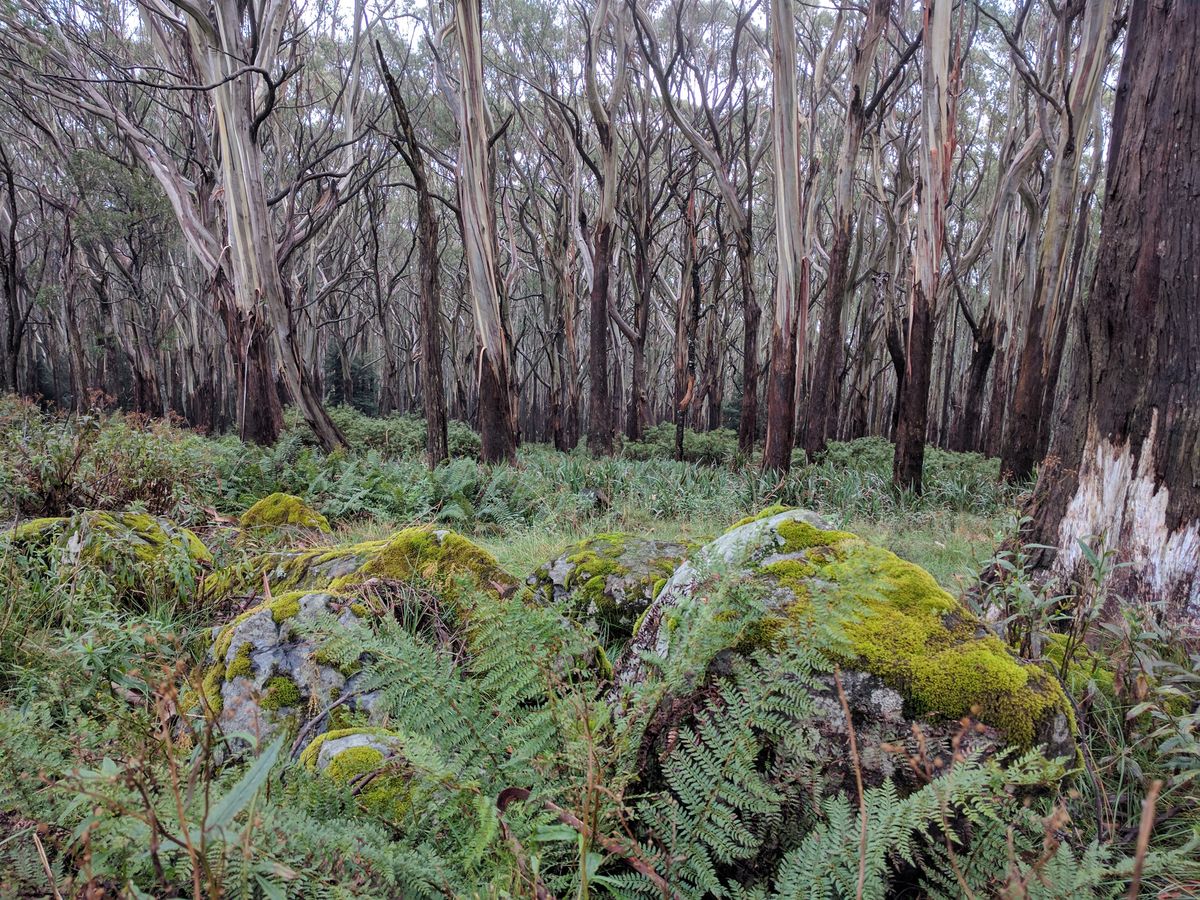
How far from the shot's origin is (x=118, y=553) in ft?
12.1

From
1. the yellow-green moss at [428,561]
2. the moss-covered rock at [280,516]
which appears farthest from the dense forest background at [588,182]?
the yellow-green moss at [428,561]

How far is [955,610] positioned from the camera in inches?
80.9

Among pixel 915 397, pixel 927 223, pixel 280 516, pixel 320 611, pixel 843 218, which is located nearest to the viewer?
pixel 320 611

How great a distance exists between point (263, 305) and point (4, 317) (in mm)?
25567

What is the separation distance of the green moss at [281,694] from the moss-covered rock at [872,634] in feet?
4.09

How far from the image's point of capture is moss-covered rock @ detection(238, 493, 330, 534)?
5.08 metres

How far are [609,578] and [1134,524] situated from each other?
2500mm

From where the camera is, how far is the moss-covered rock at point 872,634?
1650mm

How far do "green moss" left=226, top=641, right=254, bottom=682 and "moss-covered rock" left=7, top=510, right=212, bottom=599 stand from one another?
4.33 ft

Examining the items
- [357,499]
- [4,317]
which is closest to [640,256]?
[357,499]

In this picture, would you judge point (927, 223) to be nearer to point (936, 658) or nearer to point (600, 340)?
point (600, 340)

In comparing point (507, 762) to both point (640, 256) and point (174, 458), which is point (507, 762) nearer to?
point (174, 458)

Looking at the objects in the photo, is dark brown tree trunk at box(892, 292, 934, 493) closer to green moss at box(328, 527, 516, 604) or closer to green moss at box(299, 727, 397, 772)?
green moss at box(328, 527, 516, 604)

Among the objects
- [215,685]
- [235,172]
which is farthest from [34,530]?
[235,172]
